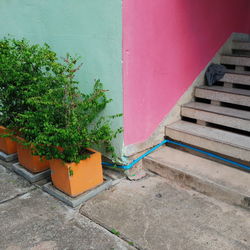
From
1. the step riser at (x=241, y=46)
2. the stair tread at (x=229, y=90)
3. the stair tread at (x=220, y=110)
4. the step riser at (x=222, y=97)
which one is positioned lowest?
the stair tread at (x=220, y=110)

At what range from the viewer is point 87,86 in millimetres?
3301

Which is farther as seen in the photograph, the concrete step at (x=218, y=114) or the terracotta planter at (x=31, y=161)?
the concrete step at (x=218, y=114)

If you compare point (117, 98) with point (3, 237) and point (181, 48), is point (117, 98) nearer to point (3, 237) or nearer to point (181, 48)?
point (181, 48)

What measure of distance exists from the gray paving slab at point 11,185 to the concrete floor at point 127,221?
0.4 inches

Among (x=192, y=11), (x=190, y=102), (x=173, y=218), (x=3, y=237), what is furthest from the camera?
(x=190, y=102)

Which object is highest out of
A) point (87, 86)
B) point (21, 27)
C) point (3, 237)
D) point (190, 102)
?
point (21, 27)

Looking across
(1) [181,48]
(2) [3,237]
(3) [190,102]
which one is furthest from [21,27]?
(2) [3,237]

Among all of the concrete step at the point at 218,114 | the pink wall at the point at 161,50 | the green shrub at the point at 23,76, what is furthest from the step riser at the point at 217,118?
the green shrub at the point at 23,76

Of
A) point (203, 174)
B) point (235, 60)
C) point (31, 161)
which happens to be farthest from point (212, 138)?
point (31, 161)

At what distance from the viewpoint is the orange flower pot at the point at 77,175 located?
2.81 metres

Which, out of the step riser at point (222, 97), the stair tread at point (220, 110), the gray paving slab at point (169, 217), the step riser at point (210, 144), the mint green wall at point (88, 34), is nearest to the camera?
the gray paving slab at point (169, 217)

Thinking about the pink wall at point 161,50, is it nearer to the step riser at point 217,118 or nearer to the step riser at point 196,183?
the step riser at point 217,118

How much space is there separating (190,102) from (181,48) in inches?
31.8

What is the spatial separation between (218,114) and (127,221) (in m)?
1.83
